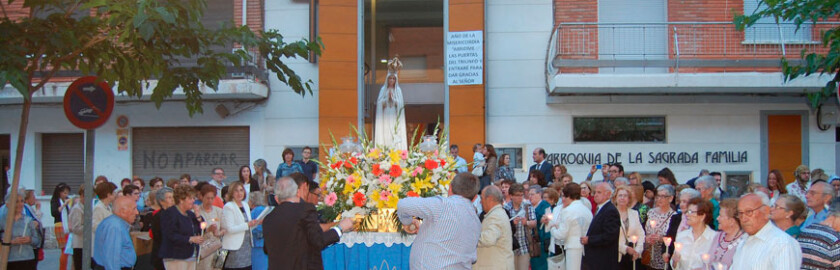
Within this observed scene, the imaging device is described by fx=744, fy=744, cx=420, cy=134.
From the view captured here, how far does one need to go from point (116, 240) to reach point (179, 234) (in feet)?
2.29

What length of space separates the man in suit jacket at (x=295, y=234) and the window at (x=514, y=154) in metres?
10.3

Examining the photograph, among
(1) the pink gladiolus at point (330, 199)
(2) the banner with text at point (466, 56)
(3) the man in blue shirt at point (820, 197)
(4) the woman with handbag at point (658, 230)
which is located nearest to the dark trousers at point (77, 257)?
(1) the pink gladiolus at point (330, 199)

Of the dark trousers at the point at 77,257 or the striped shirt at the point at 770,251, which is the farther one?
the dark trousers at the point at 77,257

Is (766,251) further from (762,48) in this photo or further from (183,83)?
(762,48)

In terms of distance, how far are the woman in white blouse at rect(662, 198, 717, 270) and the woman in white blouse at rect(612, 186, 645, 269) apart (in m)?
1.37

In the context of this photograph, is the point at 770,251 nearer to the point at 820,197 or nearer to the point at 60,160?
the point at 820,197

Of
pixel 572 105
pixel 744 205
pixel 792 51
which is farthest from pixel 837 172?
pixel 744 205

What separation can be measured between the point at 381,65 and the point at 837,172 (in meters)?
11.7

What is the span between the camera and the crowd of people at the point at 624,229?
515 cm

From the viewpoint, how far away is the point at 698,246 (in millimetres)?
6727

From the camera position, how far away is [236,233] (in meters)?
9.32

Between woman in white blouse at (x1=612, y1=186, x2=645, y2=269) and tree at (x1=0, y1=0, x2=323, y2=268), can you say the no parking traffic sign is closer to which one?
tree at (x1=0, y1=0, x2=323, y2=268)

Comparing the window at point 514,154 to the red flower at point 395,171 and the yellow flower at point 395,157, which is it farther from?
the red flower at point 395,171

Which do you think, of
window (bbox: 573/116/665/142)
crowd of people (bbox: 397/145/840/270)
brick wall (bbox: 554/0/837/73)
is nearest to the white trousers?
crowd of people (bbox: 397/145/840/270)
